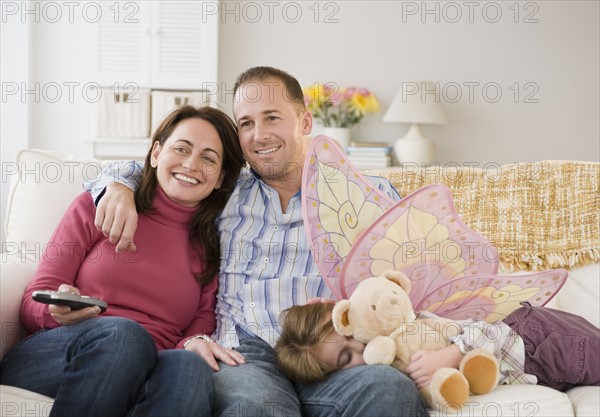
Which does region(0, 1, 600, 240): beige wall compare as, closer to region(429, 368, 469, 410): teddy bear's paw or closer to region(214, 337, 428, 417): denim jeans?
region(214, 337, 428, 417): denim jeans

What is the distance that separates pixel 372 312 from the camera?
1.65 meters

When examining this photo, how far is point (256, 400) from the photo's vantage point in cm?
154

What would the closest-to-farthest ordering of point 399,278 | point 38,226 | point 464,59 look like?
point 399,278 < point 38,226 < point 464,59

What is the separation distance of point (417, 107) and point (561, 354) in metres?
3.09

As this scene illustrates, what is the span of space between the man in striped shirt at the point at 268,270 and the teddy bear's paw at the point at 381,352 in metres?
0.03

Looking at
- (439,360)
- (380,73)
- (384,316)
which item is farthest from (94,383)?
(380,73)

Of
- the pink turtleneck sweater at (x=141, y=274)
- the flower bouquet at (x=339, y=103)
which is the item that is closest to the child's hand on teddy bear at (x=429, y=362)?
the pink turtleneck sweater at (x=141, y=274)

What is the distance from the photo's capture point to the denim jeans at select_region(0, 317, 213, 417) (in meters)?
1.49

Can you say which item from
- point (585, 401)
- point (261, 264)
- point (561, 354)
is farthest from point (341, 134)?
point (585, 401)

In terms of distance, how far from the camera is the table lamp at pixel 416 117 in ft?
15.4

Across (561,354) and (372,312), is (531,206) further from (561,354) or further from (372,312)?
(372,312)

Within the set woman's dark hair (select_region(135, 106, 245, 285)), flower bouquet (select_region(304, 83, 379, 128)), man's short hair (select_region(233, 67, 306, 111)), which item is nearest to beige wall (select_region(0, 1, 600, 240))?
flower bouquet (select_region(304, 83, 379, 128))

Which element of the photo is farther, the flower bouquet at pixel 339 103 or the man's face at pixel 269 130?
the flower bouquet at pixel 339 103

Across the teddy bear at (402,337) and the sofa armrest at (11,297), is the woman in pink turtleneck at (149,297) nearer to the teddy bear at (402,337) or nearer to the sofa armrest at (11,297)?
the sofa armrest at (11,297)
